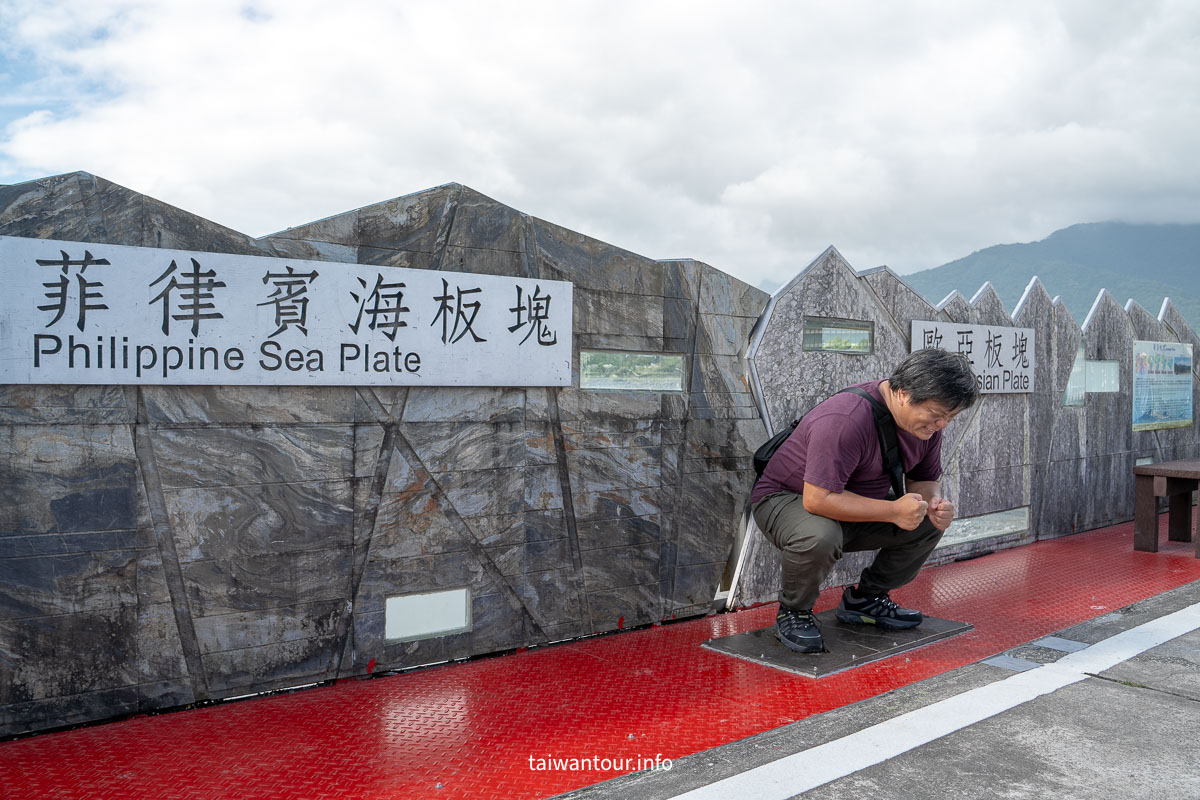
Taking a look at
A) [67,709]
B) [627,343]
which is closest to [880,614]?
[627,343]

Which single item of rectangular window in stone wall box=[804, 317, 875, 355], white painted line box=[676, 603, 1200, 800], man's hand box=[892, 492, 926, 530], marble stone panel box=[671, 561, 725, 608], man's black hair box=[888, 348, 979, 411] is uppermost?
rectangular window in stone wall box=[804, 317, 875, 355]

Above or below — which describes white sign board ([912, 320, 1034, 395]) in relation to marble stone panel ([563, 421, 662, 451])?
above

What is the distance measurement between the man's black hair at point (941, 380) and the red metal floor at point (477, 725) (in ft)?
3.71

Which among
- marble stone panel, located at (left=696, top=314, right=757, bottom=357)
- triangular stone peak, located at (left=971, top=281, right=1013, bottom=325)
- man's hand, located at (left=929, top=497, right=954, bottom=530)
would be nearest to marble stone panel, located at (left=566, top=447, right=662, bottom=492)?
marble stone panel, located at (left=696, top=314, right=757, bottom=357)

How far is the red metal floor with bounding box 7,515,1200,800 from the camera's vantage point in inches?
92.5

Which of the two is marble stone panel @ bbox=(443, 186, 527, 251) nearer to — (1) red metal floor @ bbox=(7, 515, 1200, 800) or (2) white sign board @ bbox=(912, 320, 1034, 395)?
(1) red metal floor @ bbox=(7, 515, 1200, 800)

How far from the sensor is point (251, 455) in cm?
296

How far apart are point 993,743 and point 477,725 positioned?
1704mm

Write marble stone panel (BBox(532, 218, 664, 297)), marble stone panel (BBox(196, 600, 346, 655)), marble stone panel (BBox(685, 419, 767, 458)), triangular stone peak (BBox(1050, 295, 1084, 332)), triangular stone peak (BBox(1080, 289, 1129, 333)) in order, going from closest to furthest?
marble stone panel (BBox(196, 600, 346, 655)) → marble stone panel (BBox(532, 218, 664, 297)) → marble stone panel (BBox(685, 419, 767, 458)) → triangular stone peak (BBox(1050, 295, 1084, 332)) → triangular stone peak (BBox(1080, 289, 1129, 333))

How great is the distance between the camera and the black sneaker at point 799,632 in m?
3.50

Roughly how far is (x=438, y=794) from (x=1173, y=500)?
6217 mm

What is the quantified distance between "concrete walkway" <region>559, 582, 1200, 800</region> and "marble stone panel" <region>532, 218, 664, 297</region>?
205 cm

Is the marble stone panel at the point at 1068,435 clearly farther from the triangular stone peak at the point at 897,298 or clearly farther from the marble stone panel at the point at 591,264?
the marble stone panel at the point at 591,264

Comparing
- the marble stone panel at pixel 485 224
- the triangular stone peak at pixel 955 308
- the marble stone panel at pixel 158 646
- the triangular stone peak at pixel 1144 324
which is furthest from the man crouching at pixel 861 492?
the triangular stone peak at pixel 1144 324
